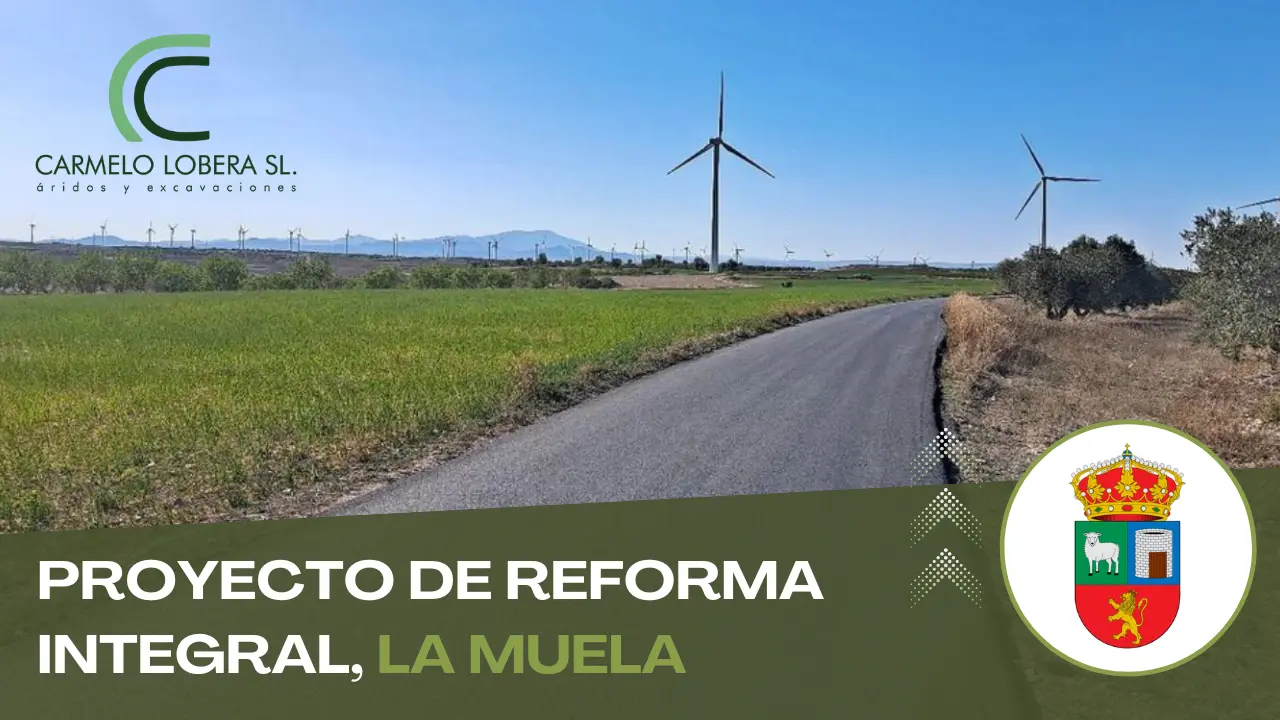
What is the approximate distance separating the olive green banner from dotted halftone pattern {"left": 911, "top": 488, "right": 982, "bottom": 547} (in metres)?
0.06

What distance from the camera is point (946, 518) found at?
32.2 ft

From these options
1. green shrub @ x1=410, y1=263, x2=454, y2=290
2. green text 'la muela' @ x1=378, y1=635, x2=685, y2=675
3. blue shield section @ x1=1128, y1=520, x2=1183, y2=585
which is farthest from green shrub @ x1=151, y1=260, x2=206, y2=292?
blue shield section @ x1=1128, y1=520, x2=1183, y2=585

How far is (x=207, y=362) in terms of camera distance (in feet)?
80.8

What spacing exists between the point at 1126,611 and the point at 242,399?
1556 cm

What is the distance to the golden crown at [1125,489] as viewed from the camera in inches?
275

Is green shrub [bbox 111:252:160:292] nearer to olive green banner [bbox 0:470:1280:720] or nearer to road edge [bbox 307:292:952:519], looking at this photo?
road edge [bbox 307:292:952:519]

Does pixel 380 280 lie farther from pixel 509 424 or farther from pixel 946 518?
pixel 946 518

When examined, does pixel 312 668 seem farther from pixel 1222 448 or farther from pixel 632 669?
pixel 1222 448

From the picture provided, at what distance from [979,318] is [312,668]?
107 ft

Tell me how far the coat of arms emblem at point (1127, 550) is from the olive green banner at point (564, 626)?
39 centimetres

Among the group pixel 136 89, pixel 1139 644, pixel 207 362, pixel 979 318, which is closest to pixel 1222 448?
pixel 1139 644

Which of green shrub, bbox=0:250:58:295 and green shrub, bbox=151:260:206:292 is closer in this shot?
green shrub, bbox=0:250:58:295

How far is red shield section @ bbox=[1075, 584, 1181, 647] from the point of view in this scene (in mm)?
6199

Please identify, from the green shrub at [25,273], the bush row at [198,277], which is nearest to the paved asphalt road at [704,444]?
the bush row at [198,277]
